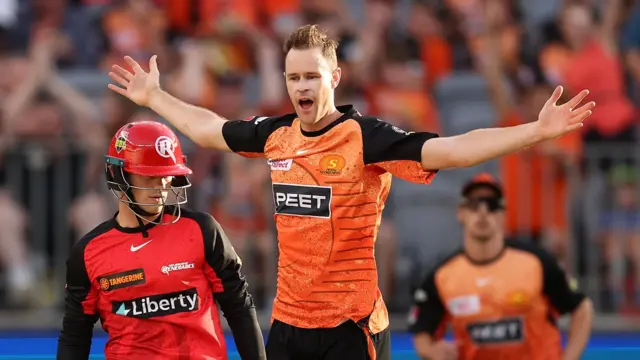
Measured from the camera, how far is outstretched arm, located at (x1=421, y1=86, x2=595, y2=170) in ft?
15.6

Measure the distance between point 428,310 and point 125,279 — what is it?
8.99 feet

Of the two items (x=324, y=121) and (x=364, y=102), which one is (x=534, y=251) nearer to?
(x=324, y=121)

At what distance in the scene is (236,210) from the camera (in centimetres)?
1018

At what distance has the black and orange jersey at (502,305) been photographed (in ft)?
23.9

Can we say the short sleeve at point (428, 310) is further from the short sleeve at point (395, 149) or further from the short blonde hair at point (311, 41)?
the short blonde hair at point (311, 41)

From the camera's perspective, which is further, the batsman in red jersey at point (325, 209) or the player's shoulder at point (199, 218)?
the batsman in red jersey at point (325, 209)

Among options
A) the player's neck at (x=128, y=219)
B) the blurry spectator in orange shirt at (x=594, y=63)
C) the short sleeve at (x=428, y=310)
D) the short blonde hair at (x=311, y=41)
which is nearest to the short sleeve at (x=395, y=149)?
the short blonde hair at (x=311, y=41)

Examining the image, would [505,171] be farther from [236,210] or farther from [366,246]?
[366,246]

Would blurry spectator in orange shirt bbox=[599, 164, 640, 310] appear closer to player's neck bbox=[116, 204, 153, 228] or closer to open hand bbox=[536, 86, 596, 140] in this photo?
open hand bbox=[536, 86, 596, 140]

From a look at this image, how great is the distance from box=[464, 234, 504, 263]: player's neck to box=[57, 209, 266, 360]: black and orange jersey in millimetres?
2523

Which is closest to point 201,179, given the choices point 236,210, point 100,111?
point 236,210

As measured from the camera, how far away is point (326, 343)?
5.49 metres

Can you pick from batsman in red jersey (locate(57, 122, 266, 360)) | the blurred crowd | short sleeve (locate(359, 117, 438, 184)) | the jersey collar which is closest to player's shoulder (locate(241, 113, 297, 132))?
the jersey collar

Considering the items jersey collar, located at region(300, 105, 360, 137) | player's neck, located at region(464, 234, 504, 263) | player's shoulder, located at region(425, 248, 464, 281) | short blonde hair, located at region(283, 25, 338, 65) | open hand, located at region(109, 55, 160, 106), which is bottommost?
player's shoulder, located at region(425, 248, 464, 281)
